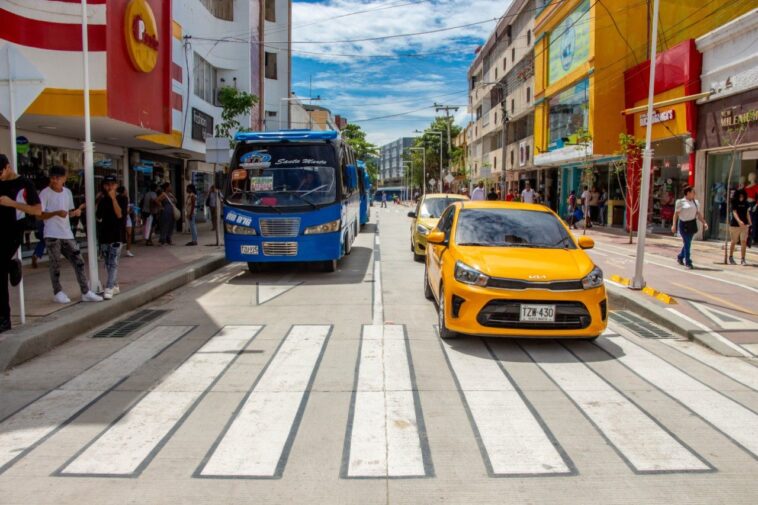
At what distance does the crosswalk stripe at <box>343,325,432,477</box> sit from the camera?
3928 millimetres

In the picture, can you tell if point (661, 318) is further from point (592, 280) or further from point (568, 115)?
point (568, 115)

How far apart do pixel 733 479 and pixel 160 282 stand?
915 centimetres

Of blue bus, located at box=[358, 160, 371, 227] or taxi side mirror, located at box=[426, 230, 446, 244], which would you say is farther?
blue bus, located at box=[358, 160, 371, 227]

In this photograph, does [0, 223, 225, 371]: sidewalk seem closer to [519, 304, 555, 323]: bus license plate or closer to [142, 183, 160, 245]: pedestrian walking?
[142, 183, 160, 245]: pedestrian walking

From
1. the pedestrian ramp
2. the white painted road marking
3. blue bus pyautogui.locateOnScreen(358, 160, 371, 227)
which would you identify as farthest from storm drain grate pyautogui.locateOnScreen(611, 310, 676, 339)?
blue bus pyautogui.locateOnScreen(358, 160, 371, 227)

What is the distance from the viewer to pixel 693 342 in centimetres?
754

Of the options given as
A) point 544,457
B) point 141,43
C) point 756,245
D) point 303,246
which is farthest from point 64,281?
point 756,245

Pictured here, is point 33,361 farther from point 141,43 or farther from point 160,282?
point 141,43

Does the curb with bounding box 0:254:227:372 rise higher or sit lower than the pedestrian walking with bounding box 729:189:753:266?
lower

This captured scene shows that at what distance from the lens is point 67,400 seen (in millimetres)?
5238

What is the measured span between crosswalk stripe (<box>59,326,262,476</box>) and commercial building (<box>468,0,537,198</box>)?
29.2m

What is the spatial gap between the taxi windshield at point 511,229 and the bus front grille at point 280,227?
453 cm

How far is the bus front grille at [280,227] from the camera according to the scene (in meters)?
12.0

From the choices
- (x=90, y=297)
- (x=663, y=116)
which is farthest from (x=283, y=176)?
(x=663, y=116)
